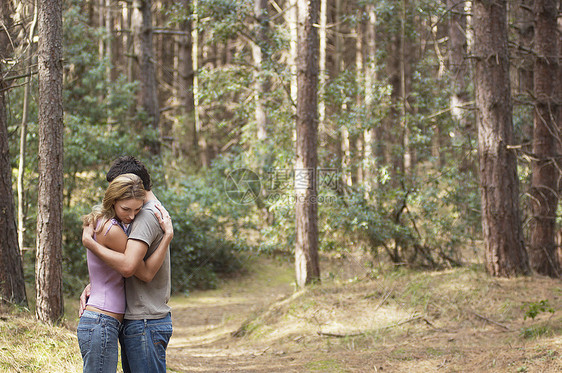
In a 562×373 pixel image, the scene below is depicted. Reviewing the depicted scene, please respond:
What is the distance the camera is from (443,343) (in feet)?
24.4

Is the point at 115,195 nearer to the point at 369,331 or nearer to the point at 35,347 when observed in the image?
the point at 35,347

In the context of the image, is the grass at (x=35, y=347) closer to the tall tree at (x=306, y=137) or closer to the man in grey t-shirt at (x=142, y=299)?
the man in grey t-shirt at (x=142, y=299)

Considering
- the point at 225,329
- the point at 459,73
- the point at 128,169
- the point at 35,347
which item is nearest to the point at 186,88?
the point at 459,73

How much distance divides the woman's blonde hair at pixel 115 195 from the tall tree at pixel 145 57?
13.7 meters

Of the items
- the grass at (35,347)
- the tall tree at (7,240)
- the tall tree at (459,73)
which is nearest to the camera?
the grass at (35,347)

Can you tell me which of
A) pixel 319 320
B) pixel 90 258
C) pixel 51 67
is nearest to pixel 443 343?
pixel 319 320

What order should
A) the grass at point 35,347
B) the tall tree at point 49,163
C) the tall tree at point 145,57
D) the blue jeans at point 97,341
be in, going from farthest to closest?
the tall tree at point 145,57 < the tall tree at point 49,163 < the grass at point 35,347 < the blue jeans at point 97,341

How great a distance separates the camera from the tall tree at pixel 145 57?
687 inches

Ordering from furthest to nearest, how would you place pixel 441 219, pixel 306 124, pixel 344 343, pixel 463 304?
pixel 441 219
pixel 306 124
pixel 463 304
pixel 344 343

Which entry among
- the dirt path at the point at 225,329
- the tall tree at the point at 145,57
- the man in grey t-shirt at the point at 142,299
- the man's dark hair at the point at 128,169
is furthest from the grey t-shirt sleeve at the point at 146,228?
the tall tree at the point at 145,57

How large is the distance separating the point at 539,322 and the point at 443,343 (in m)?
1.18

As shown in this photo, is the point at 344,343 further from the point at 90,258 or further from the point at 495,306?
the point at 90,258

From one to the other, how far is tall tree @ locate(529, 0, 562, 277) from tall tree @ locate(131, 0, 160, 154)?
10533 millimetres

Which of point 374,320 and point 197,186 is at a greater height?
point 197,186
